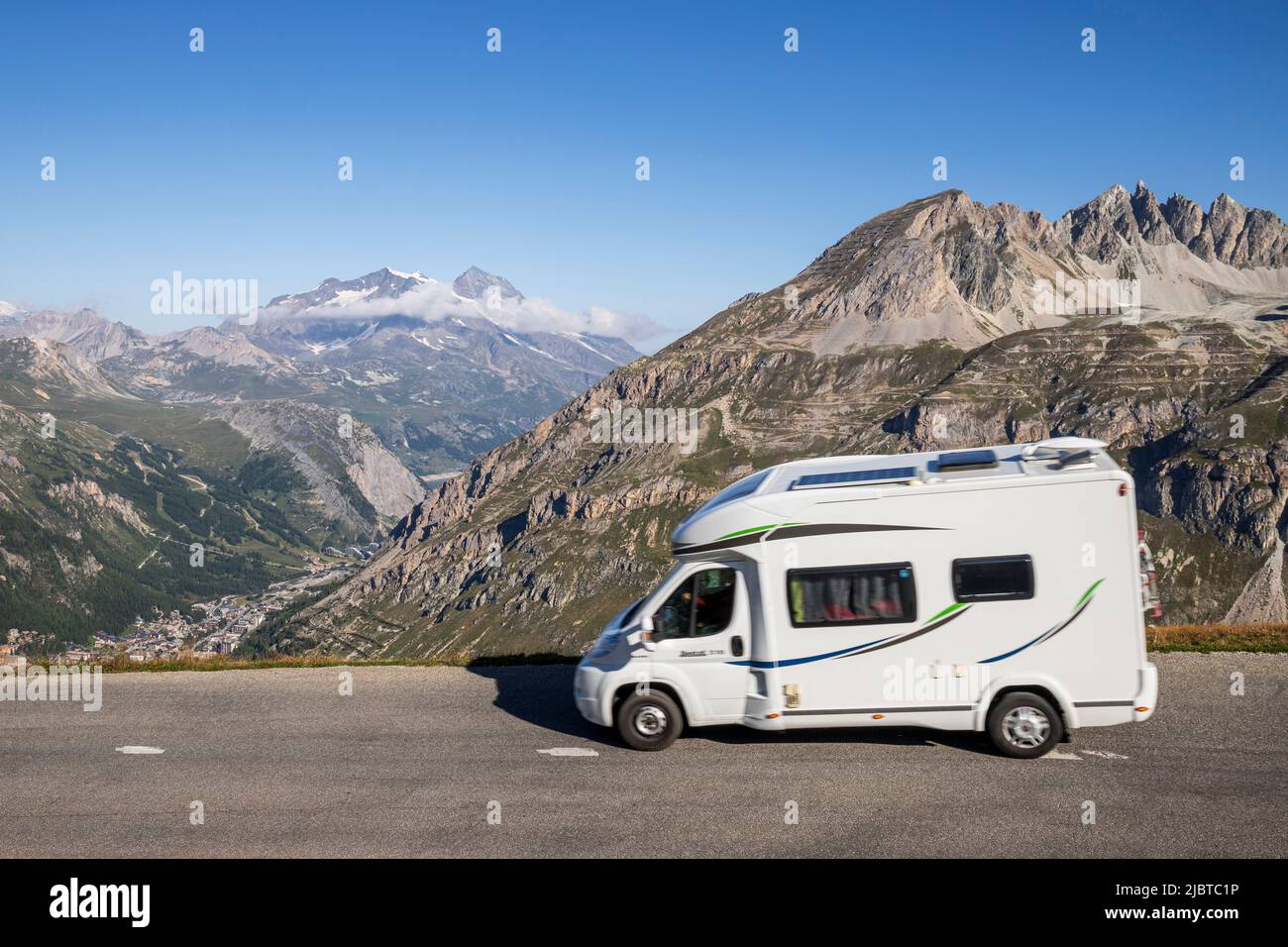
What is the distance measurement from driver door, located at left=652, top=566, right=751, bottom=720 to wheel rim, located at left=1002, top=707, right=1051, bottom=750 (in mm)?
4219

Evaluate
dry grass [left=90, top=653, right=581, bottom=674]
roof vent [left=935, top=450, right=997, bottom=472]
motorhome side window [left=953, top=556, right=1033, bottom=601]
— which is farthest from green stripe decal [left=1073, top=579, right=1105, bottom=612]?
dry grass [left=90, top=653, right=581, bottom=674]

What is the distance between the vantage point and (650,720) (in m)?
16.0

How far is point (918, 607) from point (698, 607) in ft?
11.8

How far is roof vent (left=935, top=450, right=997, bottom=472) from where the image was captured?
15.6 m

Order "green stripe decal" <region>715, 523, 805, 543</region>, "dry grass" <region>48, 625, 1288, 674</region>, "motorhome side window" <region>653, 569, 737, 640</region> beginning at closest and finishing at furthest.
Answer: "green stripe decal" <region>715, 523, 805, 543</region>, "motorhome side window" <region>653, 569, 737, 640</region>, "dry grass" <region>48, 625, 1288, 674</region>

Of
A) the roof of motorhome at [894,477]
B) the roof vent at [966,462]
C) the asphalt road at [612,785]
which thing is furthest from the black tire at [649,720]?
the roof vent at [966,462]

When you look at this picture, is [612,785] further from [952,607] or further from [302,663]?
[302,663]

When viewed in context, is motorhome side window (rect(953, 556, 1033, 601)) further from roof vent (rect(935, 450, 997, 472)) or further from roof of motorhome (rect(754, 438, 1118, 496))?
roof vent (rect(935, 450, 997, 472))

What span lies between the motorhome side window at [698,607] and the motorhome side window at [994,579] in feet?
11.9

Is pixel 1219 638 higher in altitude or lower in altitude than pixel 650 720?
higher

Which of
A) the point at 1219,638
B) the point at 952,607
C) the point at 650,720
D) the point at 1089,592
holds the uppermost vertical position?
the point at 1089,592

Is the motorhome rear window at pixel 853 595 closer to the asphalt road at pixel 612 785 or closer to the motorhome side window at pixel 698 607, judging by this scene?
the motorhome side window at pixel 698 607

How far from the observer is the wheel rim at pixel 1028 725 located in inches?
582

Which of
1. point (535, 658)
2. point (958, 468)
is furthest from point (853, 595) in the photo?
point (535, 658)
